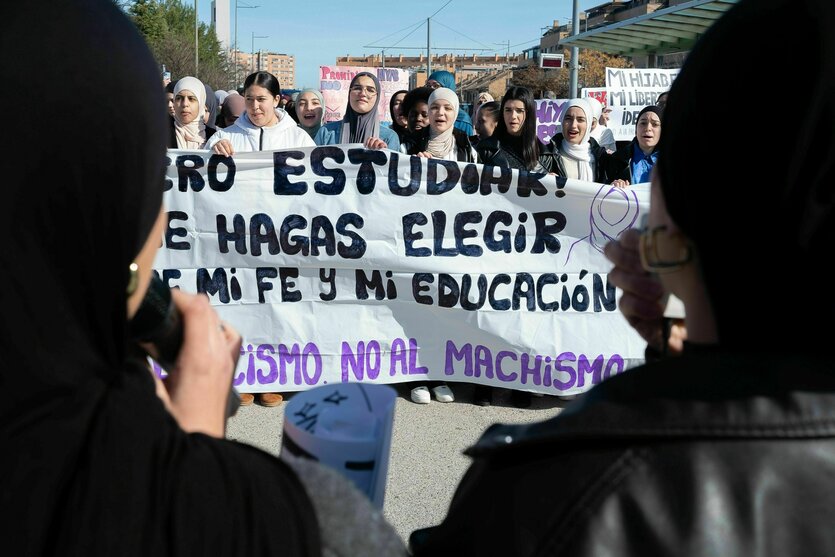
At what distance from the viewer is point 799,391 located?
0.85 m

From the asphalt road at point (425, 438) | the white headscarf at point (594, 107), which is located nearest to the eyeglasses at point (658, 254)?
the asphalt road at point (425, 438)

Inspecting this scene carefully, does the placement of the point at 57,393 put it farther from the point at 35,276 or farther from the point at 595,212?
the point at 595,212

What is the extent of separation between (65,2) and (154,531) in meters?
0.63

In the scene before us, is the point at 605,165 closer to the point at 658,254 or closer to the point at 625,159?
the point at 625,159

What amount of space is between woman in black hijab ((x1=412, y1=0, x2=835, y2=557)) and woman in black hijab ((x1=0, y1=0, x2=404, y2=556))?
297 mm

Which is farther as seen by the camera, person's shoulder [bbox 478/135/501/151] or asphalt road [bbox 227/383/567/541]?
person's shoulder [bbox 478/135/501/151]

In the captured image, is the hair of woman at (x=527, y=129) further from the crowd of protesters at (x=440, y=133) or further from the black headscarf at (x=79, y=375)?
the black headscarf at (x=79, y=375)

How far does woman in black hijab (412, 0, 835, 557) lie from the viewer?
822mm

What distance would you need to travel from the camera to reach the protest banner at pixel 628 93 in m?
14.0

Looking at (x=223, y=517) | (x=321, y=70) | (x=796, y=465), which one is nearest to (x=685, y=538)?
(x=796, y=465)

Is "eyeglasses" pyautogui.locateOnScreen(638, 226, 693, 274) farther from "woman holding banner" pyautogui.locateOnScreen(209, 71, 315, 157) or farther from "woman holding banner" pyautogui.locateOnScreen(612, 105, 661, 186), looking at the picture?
"woman holding banner" pyautogui.locateOnScreen(612, 105, 661, 186)

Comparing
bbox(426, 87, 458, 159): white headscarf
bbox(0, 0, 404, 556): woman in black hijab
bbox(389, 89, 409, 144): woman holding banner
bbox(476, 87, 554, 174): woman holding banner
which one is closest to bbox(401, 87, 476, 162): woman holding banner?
bbox(426, 87, 458, 159): white headscarf

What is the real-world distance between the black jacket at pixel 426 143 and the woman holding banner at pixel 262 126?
37.4 inches

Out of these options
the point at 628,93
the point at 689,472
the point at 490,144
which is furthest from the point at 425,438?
the point at 628,93
